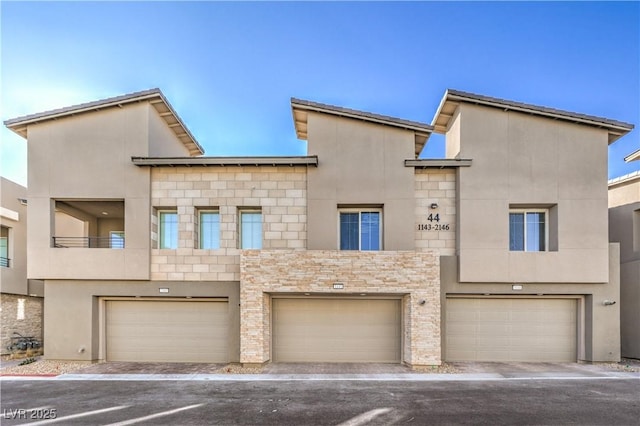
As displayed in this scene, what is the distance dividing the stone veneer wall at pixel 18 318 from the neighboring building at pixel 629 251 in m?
22.6

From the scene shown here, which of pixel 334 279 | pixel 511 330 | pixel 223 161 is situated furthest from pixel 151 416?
pixel 511 330

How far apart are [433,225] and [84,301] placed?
1212cm

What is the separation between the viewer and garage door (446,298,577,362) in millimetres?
11508

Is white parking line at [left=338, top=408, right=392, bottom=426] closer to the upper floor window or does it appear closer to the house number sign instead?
the house number sign

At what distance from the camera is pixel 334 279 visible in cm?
1077

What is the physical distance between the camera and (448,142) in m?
13.1

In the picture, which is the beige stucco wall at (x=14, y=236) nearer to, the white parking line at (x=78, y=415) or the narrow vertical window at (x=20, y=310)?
the narrow vertical window at (x=20, y=310)

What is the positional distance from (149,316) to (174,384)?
3.42 m

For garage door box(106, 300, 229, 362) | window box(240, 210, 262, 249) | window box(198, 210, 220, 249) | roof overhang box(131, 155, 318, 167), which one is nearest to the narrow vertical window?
garage door box(106, 300, 229, 362)

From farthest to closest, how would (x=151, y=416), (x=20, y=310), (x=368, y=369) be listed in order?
(x=20, y=310) < (x=368, y=369) < (x=151, y=416)

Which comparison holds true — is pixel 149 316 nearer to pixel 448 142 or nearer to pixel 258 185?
pixel 258 185

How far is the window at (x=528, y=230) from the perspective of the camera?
1172 cm

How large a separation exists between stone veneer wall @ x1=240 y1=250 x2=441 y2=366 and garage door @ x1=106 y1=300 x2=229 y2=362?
1.44m

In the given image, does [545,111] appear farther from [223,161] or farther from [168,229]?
[168,229]
